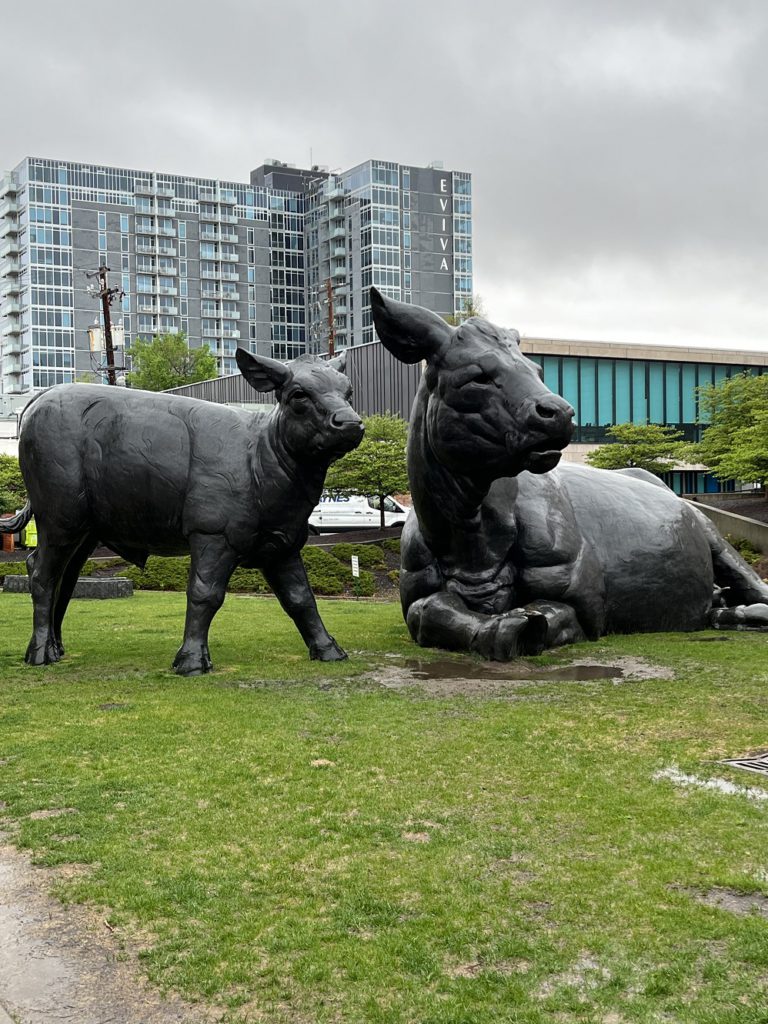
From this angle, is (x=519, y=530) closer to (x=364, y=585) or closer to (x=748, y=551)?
(x=364, y=585)

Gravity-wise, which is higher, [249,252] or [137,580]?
[249,252]

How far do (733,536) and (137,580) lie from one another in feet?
47.8

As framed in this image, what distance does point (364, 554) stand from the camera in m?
24.5

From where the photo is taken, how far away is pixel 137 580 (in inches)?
867

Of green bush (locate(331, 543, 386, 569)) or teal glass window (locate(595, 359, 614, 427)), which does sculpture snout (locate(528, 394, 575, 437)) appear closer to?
green bush (locate(331, 543, 386, 569))

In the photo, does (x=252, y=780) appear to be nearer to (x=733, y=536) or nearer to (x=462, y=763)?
(x=462, y=763)

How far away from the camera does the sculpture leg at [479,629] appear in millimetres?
8102

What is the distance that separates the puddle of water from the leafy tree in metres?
21.9

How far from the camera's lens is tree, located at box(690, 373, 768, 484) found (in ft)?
95.0

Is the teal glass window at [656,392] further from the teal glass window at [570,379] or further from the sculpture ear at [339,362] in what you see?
the sculpture ear at [339,362]

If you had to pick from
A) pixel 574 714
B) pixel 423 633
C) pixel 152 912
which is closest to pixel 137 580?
pixel 423 633

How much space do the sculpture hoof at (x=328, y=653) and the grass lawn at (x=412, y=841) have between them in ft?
3.93

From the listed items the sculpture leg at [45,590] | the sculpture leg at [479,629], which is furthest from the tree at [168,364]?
the sculpture leg at [479,629]

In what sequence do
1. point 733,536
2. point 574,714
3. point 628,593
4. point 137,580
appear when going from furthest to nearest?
point 733,536, point 137,580, point 628,593, point 574,714
